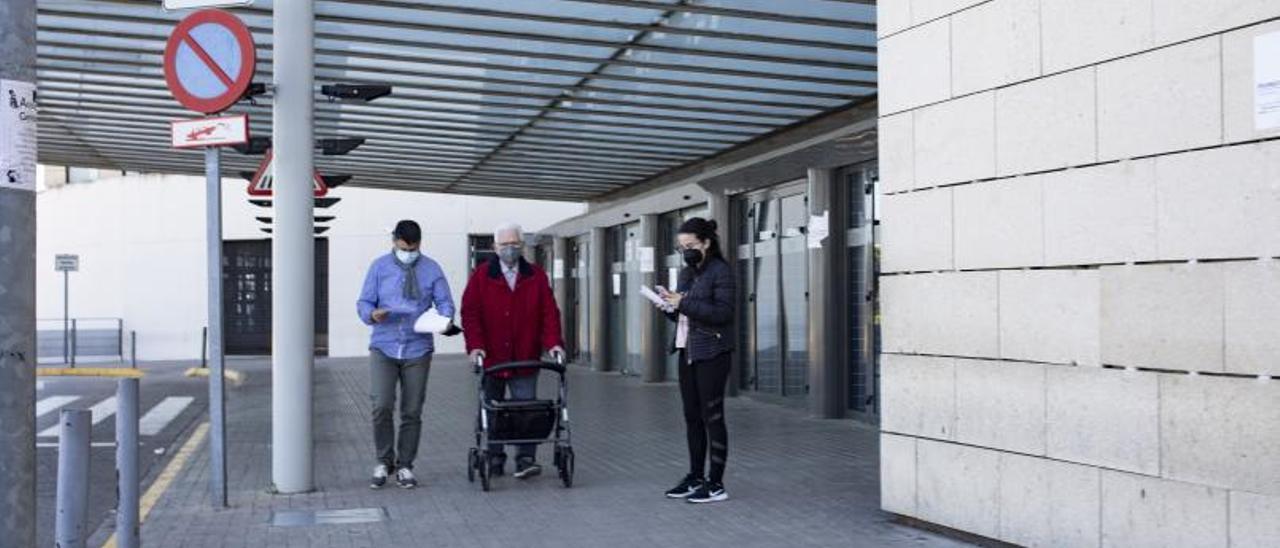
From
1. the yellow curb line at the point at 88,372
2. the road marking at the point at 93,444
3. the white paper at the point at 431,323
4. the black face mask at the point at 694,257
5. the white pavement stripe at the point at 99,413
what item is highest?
the black face mask at the point at 694,257

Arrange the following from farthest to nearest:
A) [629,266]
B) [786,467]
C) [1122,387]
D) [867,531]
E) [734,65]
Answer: [629,266] < [734,65] < [786,467] < [867,531] < [1122,387]

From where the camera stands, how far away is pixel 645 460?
33.3ft

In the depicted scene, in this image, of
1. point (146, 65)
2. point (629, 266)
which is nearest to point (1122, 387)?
point (146, 65)

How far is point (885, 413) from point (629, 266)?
1450cm

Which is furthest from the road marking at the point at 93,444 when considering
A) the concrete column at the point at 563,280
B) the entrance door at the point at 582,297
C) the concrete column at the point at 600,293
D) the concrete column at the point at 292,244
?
the concrete column at the point at 563,280

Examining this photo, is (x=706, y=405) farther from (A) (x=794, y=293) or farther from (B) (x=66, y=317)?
(B) (x=66, y=317)

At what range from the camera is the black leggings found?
25.3 ft

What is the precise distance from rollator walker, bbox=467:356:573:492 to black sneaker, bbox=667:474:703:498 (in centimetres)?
83

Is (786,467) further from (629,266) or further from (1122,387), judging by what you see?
(629,266)

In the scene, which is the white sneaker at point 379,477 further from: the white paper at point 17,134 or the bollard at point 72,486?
the white paper at point 17,134

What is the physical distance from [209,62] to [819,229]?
6.98 meters

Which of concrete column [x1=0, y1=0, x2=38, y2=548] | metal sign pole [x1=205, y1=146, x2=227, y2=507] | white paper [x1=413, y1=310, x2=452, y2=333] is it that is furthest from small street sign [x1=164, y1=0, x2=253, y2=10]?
concrete column [x1=0, y1=0, x2=38, y2=548]

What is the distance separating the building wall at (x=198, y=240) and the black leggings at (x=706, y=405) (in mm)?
24436

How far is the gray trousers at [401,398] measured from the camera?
8664mm
